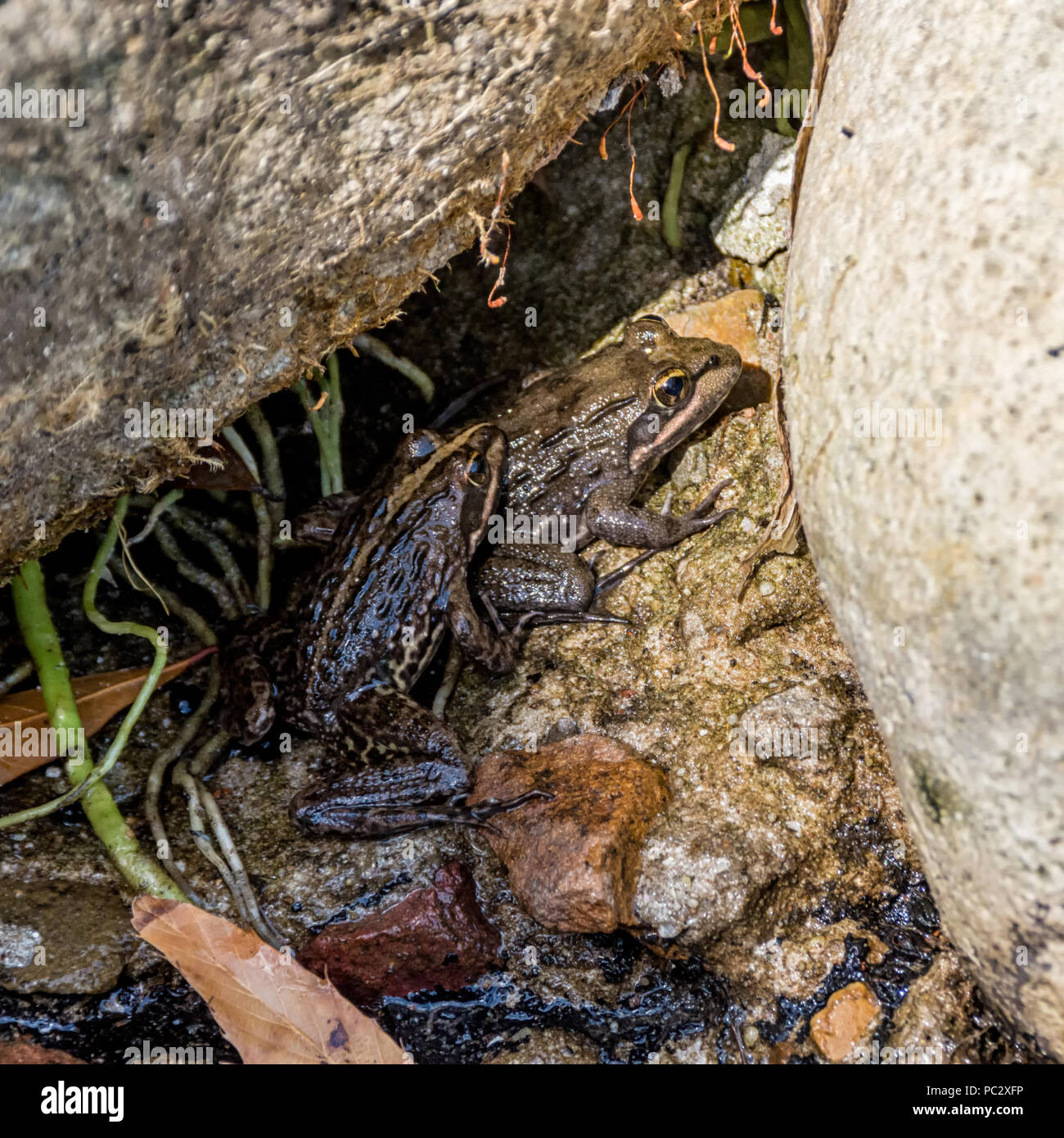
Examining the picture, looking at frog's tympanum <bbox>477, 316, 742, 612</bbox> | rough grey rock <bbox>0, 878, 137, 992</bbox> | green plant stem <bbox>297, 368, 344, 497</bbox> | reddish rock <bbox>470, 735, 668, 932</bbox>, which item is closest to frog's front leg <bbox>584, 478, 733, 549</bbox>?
frog's tympanum <bbox>477, 316, 742, 612</bbox>

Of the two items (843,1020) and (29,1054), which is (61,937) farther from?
(843,1020)

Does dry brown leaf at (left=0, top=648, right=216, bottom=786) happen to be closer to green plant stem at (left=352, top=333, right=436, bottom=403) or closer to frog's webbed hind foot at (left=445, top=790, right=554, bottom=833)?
frog's webbed hind foot at (left=445, top=790, right=554, bottom=833)

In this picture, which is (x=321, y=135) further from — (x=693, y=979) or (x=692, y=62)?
(x=693, y=979)

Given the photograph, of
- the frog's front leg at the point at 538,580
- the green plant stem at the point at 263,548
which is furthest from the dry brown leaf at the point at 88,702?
the frog's front leg at the point at 538,580

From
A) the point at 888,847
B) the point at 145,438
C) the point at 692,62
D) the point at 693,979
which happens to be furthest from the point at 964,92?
the point at 693,979

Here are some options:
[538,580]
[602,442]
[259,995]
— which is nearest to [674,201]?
[602,442]

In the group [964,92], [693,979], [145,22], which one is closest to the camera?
[145,22]

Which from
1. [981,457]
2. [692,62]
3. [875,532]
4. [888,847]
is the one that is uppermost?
[692,62]
